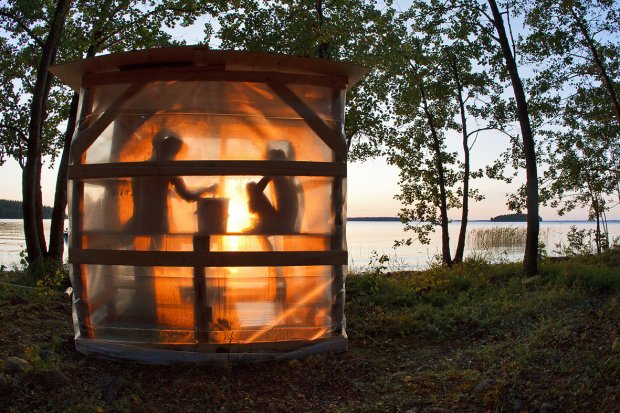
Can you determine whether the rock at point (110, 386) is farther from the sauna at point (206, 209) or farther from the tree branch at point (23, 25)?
the tree branch at point (23, 25)

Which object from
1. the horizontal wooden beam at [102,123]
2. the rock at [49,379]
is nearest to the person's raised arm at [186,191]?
the horizontal wooden beam at [102,123]

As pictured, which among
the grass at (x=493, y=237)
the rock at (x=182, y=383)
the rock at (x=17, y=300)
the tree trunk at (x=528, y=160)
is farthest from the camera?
the grass at (x=493, y=237)

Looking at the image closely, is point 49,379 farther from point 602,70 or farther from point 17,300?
point 602,70

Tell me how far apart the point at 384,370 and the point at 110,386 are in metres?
2.38

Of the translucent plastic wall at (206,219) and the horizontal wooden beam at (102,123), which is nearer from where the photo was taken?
the translucent plastic wall at (206,219)

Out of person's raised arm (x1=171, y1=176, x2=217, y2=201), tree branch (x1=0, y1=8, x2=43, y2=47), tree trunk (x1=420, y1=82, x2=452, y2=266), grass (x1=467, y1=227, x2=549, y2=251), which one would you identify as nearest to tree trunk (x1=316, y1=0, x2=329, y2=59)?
tree trunk (x1=420, y1=82, x2=452, y2=266)

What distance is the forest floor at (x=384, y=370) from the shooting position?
454cm

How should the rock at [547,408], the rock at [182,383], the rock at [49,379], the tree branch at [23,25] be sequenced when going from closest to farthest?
1. the rock at [547,408]
2. the rock at [49,379]
3. the rock at [182,383]
4. the tree branch at [23,25]

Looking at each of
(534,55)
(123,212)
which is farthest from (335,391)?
(534,55)

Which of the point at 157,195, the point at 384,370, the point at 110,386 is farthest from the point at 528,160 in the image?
the point at 110,386

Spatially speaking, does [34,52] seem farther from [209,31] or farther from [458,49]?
[458,49]

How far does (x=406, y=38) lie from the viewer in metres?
18.1

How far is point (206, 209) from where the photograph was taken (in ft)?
18.1

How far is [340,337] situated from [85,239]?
253 cm
